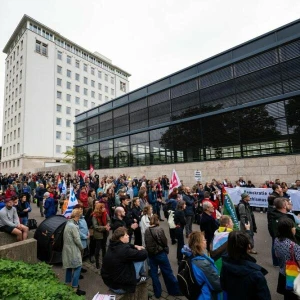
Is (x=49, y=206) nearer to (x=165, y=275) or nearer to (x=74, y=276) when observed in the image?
(x=74, y=276)

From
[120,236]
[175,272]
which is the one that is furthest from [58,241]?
[175,272]

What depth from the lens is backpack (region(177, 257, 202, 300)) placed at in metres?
2.84

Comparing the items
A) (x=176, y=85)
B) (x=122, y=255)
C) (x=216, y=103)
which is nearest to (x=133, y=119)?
(x=176, y=85)

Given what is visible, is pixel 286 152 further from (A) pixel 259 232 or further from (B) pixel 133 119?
(B) pixel 133 119

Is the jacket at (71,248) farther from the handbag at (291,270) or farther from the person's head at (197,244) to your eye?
the handbag at (291,270)

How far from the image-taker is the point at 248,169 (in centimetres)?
1653

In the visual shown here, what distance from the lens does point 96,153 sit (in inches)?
1210

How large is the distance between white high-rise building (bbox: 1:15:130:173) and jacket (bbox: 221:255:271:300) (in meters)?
49.6

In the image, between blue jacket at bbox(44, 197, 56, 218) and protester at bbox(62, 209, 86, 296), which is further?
blue jacket at bbox(44, 197, 56, 218)

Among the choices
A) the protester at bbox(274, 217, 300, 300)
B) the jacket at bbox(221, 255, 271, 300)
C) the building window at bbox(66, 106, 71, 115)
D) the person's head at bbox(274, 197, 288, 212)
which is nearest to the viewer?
the jacket at bbox(221, 255, 271, 300)

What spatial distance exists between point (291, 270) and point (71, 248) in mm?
4096

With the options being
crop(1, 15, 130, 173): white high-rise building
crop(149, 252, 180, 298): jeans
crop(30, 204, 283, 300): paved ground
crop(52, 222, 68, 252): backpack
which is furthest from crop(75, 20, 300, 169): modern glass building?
crop(1, 15, 130, 173): white high-rise building

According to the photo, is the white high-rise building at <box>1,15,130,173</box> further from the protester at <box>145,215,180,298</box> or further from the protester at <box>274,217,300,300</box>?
the protester at <box>274,217,300,300</box>

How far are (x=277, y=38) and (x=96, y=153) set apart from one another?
24753 millimetres
